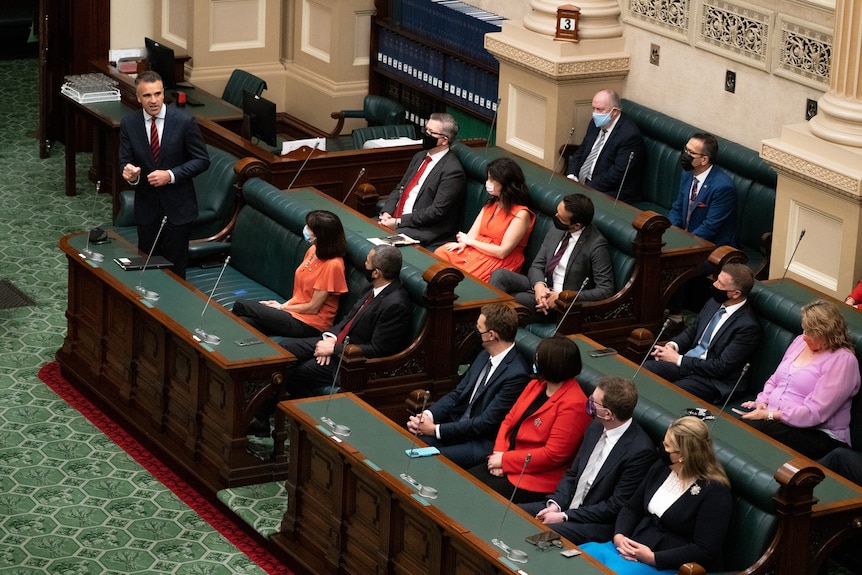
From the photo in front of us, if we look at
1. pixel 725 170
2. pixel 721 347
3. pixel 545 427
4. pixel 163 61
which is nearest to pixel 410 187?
pixel 725 170

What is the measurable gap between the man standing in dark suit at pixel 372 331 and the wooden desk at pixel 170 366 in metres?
0.36

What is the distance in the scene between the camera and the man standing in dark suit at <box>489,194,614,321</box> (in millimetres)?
8438

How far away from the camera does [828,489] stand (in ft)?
20.4

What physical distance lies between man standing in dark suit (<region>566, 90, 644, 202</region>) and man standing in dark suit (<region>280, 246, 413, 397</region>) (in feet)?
7.58

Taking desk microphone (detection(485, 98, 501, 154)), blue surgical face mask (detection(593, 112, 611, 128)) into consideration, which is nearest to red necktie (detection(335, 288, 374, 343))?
desk microphone (detection(485, 98, 501, 154))

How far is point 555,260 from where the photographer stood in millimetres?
8625

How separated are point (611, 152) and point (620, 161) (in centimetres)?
10

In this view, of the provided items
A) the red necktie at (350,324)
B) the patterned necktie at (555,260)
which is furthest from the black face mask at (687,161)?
the red necktie at (350,324)

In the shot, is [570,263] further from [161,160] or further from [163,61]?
[163,61]

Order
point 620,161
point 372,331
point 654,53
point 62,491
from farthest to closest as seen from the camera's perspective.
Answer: point 654,53 → point 620,161 → point 372,331 → point 62,491

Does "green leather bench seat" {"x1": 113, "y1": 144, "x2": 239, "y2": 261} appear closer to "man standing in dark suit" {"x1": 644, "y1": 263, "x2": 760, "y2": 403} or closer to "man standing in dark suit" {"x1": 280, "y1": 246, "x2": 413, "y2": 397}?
"man standing in dark suit" {"x1": 280, "y1": 246, "x2": 413, "y2": 397}

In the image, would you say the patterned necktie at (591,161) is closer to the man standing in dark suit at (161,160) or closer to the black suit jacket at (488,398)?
the man standing in dark suit at (161,160)

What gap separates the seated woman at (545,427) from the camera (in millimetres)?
6676

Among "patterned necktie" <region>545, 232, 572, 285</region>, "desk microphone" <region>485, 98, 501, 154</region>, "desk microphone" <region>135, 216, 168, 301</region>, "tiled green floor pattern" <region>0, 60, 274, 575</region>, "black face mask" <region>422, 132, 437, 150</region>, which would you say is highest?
"black face mask" <region>422, 132, 437, 150</region>
